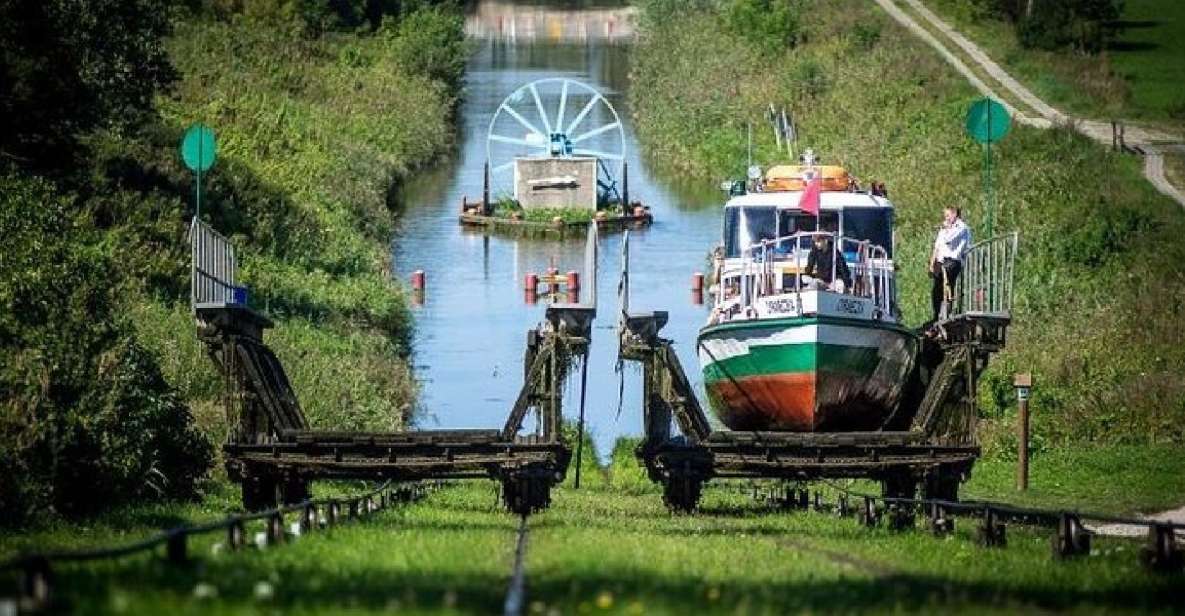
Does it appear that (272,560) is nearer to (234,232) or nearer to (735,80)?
(234,232)

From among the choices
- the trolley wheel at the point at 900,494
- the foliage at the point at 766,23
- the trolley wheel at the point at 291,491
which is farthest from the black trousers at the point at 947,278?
the foliage at the point at 766,23

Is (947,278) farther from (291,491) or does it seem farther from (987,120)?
(291,491)

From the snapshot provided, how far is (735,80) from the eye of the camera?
333 ft

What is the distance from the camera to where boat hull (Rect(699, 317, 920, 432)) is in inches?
1526

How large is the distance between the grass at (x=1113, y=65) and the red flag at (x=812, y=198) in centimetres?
4429

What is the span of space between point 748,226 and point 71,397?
1465cm

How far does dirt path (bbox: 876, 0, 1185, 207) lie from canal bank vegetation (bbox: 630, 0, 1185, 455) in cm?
81

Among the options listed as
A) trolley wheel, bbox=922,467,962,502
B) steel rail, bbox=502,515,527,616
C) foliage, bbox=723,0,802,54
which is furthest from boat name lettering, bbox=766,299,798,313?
foliage, bbox=723,0,802,54

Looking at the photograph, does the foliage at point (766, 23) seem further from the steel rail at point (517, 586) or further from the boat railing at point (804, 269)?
the steel rail at point (517, 586)

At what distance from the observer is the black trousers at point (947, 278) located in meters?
38.8

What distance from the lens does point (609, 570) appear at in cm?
1941

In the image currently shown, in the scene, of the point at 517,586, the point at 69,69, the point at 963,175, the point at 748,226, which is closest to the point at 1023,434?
the point at 748,226

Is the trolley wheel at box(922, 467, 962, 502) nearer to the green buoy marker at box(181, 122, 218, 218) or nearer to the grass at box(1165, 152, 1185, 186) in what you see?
the green buoy marker at box(181, 122, 218, 218)

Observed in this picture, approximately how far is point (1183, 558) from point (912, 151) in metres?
57.4
